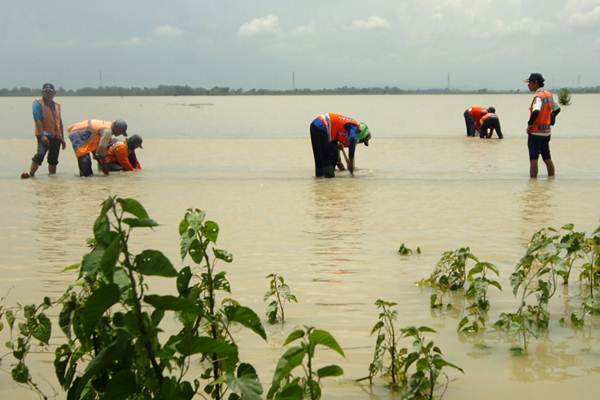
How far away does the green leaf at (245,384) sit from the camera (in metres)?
2.86

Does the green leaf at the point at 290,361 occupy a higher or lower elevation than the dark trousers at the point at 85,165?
higher

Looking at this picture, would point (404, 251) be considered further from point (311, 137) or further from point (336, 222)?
point (311, 137)

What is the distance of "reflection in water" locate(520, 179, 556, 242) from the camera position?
952cm

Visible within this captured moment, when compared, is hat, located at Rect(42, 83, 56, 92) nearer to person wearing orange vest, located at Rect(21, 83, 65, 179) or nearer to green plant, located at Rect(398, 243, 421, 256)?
person wearing orange vest, located at Rect(21, 83, 65, 179)

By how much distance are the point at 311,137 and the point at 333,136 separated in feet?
1.25

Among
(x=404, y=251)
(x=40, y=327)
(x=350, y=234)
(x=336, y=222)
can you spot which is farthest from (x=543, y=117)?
(x=40, y=327)

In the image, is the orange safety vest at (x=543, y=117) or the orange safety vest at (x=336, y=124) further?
the orange safety vest at (x=336, y=124)

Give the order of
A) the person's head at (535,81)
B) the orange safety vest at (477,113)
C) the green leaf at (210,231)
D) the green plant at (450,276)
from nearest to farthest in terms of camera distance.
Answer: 1. the green leaf at (210,231)
2. the green plant at (450,276)
3. the person's head at (535,81)
4. the orange safety vest at (477,113)

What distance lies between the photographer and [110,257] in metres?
2.66

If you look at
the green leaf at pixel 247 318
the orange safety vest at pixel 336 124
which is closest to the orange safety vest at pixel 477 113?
the orange safety vest at pixel 336 124

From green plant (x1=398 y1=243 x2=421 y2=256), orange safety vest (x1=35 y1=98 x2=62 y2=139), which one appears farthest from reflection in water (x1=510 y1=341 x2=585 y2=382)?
orange safety vest (x1=35 y1=98 x2=62 y2=139)

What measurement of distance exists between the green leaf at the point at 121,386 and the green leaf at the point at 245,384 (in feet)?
1.04

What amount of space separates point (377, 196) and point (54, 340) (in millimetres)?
8063

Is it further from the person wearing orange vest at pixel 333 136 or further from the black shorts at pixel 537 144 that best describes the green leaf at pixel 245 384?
the black shorts at pixel 537 144
